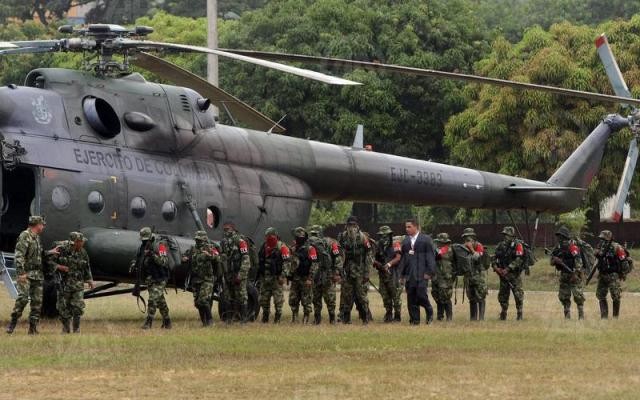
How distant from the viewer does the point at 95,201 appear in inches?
728

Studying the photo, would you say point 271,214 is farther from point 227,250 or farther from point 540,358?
→ point 540,358

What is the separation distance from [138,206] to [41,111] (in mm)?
2016

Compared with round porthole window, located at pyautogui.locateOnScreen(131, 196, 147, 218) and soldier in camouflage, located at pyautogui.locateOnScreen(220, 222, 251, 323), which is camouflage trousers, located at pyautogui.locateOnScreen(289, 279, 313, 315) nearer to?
soldier in camouflage, located at pyautogui.locateOnScreen(220, 222, 251, 323)

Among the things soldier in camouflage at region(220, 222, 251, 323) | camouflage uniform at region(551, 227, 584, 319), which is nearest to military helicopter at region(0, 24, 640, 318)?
soldier in camouflage at region(220, 222, 251, 323)

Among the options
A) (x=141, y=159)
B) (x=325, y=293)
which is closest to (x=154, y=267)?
(x=141, y=159)

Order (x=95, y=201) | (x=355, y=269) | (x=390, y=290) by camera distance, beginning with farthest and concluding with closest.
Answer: (x=390, y=290) → (x=355, y=269) → (x=95, y=201)

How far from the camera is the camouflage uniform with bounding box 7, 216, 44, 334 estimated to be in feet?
55.0

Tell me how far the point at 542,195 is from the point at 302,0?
25.5m

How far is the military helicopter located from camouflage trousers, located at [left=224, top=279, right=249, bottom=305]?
890 mm

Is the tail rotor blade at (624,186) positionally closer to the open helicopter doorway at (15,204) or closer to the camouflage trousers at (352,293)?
the camouflage trousers at (352,293)

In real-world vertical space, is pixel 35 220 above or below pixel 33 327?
above

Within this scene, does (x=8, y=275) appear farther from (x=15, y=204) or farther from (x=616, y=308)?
(x=616, y=308)

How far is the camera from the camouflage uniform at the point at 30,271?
1677 centimetres

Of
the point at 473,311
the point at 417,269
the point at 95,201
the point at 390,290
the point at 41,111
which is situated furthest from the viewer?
the point at 473,311
